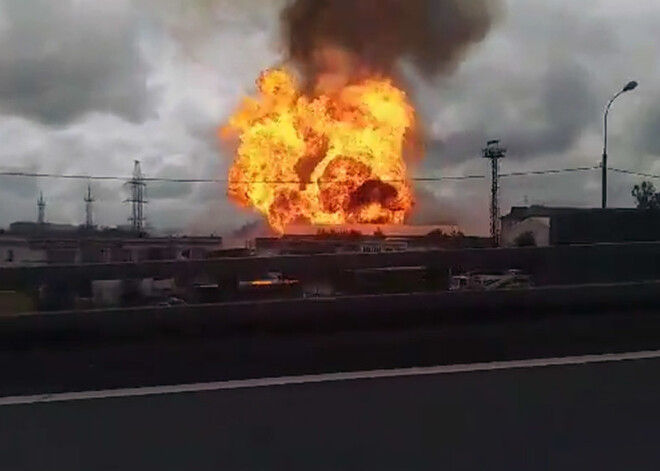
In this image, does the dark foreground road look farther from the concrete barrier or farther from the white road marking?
the concrete barrier

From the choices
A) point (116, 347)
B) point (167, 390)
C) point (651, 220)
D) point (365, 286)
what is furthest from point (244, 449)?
point (651, 220)

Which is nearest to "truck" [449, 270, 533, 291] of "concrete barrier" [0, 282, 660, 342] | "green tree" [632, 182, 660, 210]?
"concrete barrier" [0, 282, 660, 342]

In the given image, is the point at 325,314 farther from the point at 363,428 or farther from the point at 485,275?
the point at 485,275

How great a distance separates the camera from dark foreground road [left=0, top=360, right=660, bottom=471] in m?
5.21

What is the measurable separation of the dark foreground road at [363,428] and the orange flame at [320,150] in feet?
93.0

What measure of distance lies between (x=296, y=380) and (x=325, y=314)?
1.76 m

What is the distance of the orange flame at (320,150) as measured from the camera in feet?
112

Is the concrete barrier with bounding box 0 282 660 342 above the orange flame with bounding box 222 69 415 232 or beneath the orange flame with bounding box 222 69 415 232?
beneath

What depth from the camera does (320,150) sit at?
116 ft

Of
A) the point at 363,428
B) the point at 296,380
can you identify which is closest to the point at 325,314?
the point at 296,380

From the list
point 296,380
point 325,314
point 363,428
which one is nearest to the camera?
point 363,428

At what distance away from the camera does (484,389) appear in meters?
6.16

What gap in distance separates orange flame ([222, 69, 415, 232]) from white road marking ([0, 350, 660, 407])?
90.6 ft

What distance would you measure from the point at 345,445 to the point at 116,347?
279 centimetres
